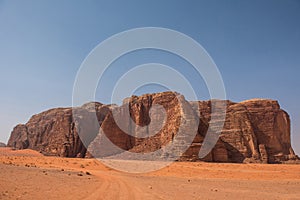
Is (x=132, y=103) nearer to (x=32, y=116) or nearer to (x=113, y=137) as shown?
(x=113, y=137)

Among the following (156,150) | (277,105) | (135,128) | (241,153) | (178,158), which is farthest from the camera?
(135,128)

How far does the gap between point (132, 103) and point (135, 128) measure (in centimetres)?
738

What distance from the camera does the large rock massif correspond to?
3966 centimetres

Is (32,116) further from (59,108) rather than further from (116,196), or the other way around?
(116,196)

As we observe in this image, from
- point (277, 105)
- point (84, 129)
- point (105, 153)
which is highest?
point (277, 105)

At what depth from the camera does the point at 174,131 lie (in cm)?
3938

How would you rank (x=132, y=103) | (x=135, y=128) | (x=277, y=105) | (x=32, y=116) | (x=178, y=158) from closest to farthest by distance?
(x=178, y=158) < (x=277, y=105) < (x=135, y=128) < (x=132, y=103) < (x=32, y=116)

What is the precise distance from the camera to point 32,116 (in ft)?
294

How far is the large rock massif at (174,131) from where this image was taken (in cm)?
3966

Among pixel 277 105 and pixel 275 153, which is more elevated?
pixel 277 105

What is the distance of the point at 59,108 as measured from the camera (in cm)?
8312

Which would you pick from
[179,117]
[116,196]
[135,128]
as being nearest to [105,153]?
[135,128]

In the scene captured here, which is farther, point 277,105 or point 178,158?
point 277,105

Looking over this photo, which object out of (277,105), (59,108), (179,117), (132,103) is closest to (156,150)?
(179,117)
